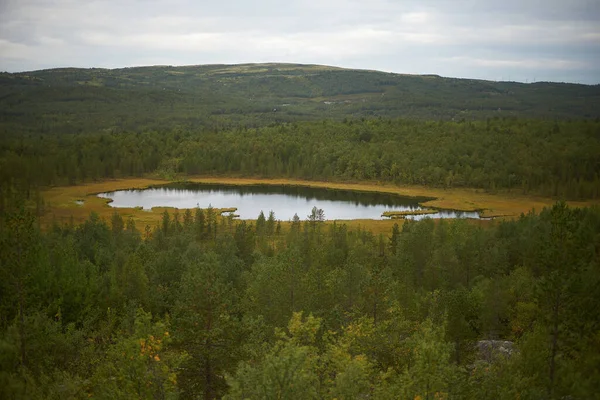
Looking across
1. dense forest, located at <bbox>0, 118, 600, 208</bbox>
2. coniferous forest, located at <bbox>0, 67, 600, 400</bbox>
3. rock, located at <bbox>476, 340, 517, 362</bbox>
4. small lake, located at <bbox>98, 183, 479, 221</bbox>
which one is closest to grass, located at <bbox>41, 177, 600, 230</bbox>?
small lake, located at <bbox>98, 183, 479, 221</bbox>

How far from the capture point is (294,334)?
2033cm

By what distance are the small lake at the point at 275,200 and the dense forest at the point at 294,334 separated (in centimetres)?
6570

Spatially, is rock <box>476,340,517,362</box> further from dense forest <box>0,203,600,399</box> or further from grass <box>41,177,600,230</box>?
grass <box>41,177,600,230</box>

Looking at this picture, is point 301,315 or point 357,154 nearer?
point 301,315

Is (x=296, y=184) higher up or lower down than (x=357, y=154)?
lower down

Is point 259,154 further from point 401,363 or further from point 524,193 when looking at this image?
point 401,363

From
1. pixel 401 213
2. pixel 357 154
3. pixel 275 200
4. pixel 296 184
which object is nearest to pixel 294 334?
pixel 401 213

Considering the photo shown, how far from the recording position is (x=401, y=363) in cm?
2359

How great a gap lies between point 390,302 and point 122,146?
491ft

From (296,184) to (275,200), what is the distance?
2712 cm

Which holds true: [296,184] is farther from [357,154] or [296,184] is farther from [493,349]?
[493,349]

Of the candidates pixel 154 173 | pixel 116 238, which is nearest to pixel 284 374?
pixel 116 238

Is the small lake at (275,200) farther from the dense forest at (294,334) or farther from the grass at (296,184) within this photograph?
the dense forest at (294,334)

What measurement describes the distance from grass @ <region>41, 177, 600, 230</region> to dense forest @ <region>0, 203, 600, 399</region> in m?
48.8
